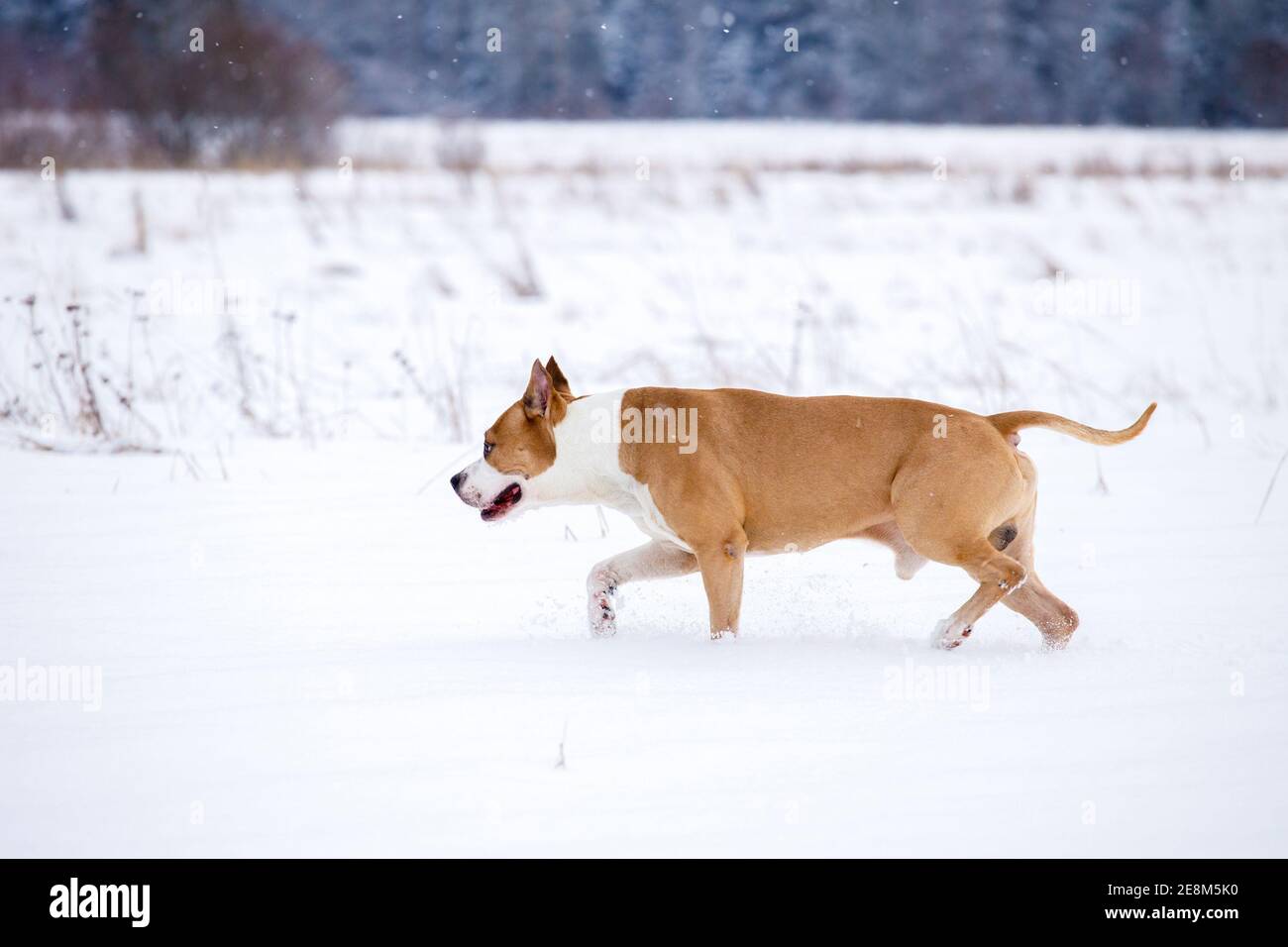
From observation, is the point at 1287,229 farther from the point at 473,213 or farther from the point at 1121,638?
the point at 1121,638

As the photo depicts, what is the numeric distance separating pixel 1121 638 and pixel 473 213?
14.2 meters

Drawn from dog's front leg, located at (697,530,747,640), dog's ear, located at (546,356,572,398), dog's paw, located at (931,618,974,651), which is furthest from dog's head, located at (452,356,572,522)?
dog's paw, located at (931,618,974,651)

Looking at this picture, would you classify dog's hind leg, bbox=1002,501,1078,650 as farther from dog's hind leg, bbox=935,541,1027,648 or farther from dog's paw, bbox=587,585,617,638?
dog's paw, bbox=587,585,617,638

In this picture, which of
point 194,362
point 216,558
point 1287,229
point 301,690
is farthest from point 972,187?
A: point 301,690

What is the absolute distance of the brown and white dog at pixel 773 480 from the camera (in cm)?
527

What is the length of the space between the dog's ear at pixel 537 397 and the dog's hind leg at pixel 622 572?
63 cm

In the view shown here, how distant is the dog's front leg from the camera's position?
5379mm

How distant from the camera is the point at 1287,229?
17766 millimetres

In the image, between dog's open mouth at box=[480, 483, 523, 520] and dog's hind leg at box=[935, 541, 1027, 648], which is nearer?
dog's hind leg at box=[935, 541, 1027, 648]

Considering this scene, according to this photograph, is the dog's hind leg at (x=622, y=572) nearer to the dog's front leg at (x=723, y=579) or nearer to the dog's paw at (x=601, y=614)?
the dog's paw at (x=601, y=614)

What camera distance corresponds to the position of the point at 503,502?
570 centimetres

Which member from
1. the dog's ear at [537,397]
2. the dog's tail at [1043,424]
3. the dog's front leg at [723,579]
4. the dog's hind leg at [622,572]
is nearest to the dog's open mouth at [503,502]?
the dog's ear at [537,397]

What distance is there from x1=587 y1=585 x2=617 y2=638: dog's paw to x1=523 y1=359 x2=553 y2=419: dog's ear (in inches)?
28.5

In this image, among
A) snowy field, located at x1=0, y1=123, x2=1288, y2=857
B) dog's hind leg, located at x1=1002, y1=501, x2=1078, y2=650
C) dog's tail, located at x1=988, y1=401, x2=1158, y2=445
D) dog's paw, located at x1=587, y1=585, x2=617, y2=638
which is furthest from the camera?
dog's paw, located at x1=587, y1=585, x2=617, y2=638
